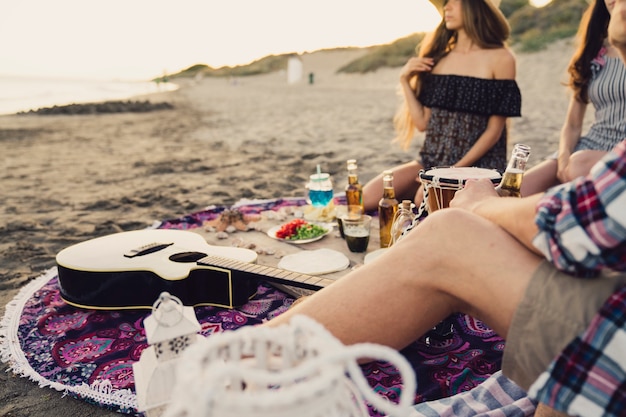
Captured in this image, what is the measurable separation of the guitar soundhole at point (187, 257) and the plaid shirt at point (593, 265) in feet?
5.53

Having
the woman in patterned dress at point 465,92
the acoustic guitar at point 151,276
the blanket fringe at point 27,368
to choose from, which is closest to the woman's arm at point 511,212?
the acoustic guitar at point 151,276

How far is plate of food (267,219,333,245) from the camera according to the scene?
293 cm

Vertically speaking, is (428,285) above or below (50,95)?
above

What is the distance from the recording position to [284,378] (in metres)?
0.71

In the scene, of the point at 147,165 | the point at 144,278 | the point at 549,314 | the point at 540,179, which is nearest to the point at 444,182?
the point at 549,314

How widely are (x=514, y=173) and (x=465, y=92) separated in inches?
64.9

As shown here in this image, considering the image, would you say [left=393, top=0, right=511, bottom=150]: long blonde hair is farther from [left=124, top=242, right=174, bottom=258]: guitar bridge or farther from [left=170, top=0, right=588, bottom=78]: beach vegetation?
[left=124, top=242, right=174, bottom=258]: guitar bridge

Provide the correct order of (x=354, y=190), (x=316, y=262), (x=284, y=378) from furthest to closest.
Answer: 1. (x=354, y=190)
2. (x=316, y=262)
3. (x=284, y=378)

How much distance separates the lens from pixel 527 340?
107 centimetres

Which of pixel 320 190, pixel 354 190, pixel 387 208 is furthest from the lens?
pixel 320 190

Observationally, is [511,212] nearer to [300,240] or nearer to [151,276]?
[151,276]

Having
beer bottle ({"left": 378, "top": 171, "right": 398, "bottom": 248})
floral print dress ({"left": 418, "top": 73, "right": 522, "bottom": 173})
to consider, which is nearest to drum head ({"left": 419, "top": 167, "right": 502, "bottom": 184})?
beer bottle ({"left": 378, "top": 171, "right": 398, "bottom": 248})

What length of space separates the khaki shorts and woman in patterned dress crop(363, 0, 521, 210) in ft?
6.79

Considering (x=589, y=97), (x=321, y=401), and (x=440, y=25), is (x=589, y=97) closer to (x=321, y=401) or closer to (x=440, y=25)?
(x=440, y=25)
